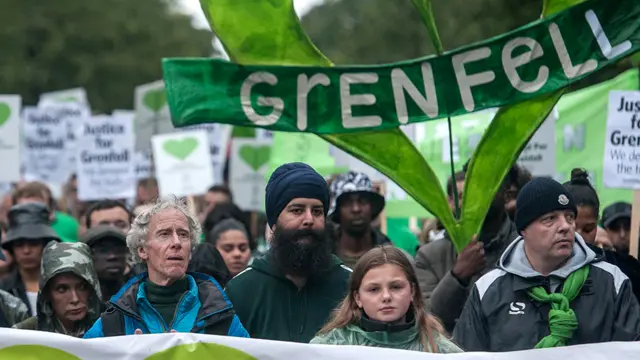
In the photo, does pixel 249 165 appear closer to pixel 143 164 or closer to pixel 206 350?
pixel 143 164

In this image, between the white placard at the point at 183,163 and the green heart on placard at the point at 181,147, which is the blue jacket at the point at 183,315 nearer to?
the white placard at the point at 183,163

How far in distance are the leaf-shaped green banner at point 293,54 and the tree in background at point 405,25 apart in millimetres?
5155

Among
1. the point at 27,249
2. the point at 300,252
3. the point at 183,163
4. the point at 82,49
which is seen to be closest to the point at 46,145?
the point at 183,163

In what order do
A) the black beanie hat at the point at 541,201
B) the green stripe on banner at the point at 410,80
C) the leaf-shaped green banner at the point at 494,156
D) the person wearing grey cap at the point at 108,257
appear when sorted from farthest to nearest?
the person wearing grey cap at the point at 108,257 → the leaf-shaped green banner at the point at 494,156 → the green stripe on banner at the point at 410,80 → the black beanie hat at the point at 541,201

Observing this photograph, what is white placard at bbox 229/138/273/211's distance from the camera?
613 inches

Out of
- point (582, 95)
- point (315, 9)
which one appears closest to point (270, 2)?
point (582, 95)

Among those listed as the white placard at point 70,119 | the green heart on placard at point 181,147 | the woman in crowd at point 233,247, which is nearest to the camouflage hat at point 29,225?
the woman in crowd at point 233,247

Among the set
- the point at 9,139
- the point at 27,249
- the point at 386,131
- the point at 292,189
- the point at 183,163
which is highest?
the point at 9,139

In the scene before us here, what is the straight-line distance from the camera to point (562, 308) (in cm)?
564

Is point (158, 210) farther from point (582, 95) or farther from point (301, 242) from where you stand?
point (582, 95)

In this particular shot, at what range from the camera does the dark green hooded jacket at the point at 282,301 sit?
6.08 meters

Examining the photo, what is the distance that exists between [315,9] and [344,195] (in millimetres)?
72804

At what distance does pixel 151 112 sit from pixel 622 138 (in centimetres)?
929

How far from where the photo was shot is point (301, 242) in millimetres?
6105
